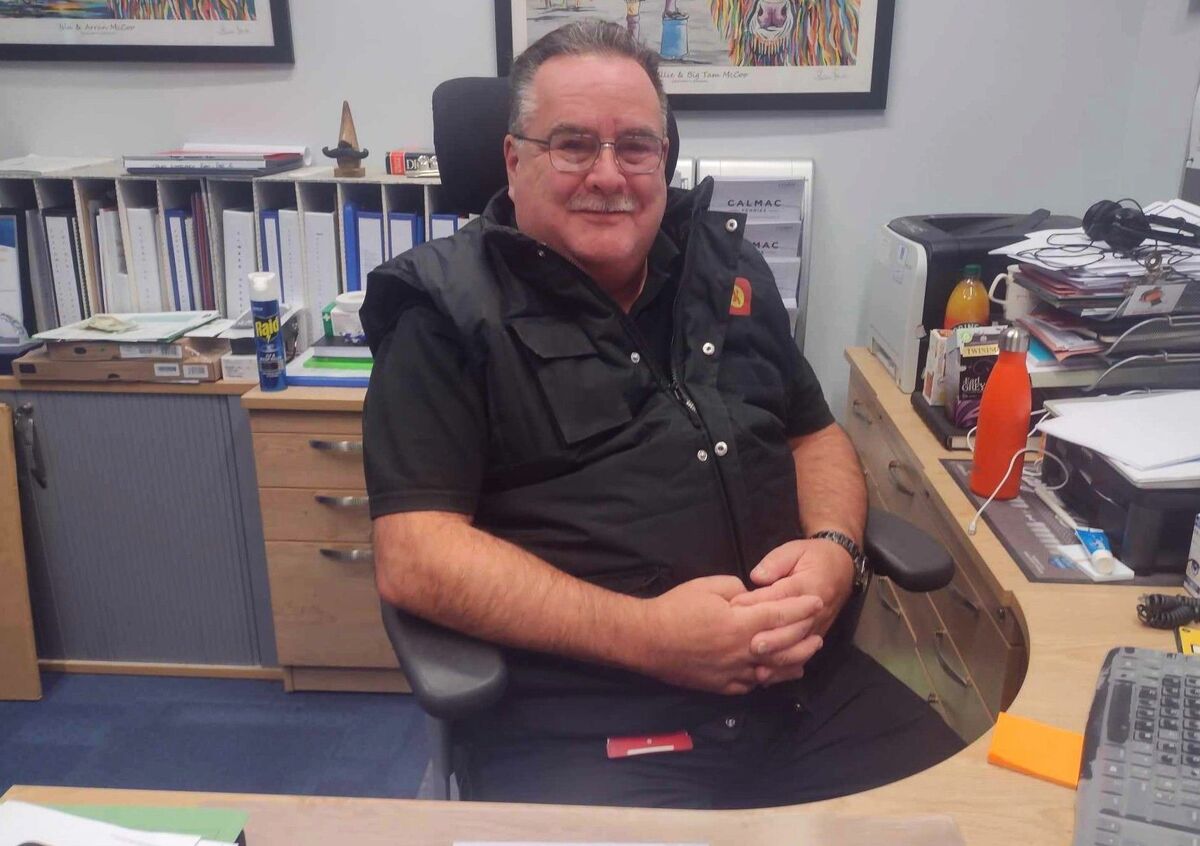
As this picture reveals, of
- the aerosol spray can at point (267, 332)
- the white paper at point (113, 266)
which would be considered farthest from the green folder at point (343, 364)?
the white paper at point (113, 266)

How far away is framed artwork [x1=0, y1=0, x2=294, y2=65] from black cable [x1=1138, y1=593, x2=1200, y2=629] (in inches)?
79.7

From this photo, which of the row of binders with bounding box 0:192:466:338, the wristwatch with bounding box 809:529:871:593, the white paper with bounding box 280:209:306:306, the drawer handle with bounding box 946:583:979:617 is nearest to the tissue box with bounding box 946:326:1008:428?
the drawer handle with bounding box 946:583:979:617

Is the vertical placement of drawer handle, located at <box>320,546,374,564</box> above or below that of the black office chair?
below

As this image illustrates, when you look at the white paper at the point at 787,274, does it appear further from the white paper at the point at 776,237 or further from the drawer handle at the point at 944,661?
the drawer handle at the point at 944,661

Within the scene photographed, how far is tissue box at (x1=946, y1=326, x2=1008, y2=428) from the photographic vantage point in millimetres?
1547

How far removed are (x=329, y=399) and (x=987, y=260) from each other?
1299 millimetres

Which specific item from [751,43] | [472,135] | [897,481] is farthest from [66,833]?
[751,43]

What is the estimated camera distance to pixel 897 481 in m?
1.72

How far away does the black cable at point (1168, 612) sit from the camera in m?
1.07

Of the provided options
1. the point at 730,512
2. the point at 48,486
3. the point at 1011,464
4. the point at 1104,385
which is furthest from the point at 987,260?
the point at 48,486

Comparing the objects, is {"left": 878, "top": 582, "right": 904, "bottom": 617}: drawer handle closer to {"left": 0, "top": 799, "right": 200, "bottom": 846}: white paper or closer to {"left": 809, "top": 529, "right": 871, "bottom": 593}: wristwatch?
{"left": 809, "top": 529, "right": 871, "bottom": 593}: wristwatch

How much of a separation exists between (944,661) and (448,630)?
0.85 meters

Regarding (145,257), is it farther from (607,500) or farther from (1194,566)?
(1194,566)

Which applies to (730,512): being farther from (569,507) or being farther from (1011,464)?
(1011,464)
